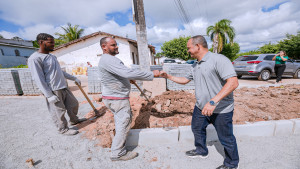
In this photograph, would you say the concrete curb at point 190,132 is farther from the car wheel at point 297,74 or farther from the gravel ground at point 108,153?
the car wheel at point 297,74

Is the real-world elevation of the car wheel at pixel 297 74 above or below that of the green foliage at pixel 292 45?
below

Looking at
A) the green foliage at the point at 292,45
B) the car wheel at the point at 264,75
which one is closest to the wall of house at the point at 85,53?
the car wheel at the point at 264,75

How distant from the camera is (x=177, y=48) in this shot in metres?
37.9

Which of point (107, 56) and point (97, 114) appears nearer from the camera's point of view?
point (107, 56)

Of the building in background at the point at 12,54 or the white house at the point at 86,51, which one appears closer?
the white house at the point at 86,51

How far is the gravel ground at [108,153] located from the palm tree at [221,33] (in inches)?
852

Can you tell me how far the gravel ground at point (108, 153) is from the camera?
1977mm

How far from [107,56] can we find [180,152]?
1903 mm

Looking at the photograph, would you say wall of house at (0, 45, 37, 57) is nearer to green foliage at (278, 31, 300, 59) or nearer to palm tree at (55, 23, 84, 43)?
palm tree at (55, 23, 84, 43)

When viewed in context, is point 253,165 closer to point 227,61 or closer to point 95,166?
point 227,61

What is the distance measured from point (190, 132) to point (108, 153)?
1.44 meters

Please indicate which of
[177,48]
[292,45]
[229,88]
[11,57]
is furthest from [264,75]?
[11,57]

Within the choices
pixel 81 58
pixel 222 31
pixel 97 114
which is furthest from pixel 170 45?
pixel 97 114

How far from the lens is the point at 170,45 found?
129 ft
